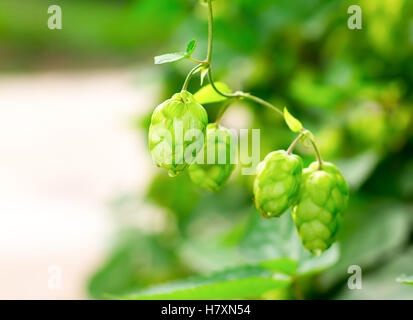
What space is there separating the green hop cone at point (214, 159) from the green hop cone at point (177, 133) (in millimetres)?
49

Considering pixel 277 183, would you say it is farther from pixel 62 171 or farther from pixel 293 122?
pixel 62 171

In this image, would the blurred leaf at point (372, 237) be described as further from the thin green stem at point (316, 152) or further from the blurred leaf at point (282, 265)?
the thin green stem at point (316, 152)

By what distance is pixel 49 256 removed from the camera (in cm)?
270

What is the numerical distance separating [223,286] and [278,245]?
12cm

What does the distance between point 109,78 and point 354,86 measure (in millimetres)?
5238

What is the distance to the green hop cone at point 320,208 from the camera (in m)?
0.44

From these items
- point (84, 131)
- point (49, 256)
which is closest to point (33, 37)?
point (84, 131)

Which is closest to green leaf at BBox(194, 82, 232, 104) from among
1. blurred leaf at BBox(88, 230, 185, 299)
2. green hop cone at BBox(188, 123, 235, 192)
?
green hop cone at BBox(188, 123, 235, 192)

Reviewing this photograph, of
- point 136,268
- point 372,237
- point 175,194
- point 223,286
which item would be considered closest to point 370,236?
point 372,237

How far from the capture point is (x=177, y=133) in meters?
0.40

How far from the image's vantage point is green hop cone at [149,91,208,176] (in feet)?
1.31

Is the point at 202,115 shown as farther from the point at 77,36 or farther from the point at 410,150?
the point at 77,36

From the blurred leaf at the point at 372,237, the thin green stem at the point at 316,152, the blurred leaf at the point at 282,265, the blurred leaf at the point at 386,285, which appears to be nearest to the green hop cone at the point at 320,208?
the thin green stem at the point at 316,152

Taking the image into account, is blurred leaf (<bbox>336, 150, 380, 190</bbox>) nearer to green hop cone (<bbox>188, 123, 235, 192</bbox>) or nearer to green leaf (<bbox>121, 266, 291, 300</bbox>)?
green leaf (<bbox>121, 266, 291, 300</bbox>)
